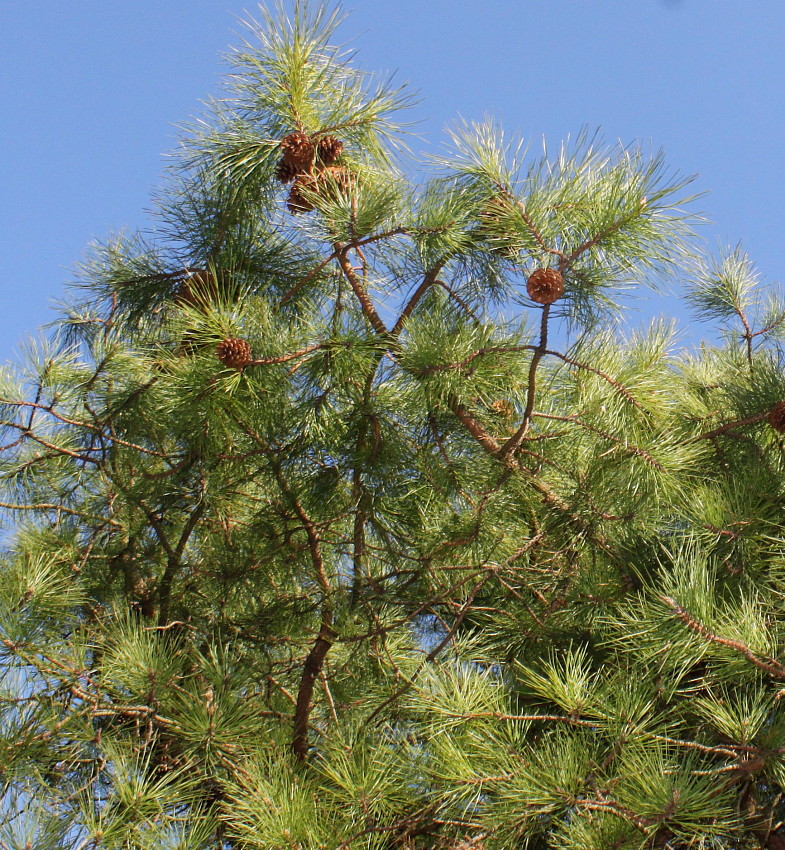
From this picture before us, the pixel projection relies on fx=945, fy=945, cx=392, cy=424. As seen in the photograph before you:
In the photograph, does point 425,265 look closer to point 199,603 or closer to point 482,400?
point 482,400

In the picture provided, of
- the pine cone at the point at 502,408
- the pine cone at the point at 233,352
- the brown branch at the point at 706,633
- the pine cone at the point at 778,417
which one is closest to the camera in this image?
the brown branch at the point at 706,633

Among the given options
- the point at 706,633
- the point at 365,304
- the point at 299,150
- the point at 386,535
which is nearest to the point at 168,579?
the point at 386,535

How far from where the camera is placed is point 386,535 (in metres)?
1.16

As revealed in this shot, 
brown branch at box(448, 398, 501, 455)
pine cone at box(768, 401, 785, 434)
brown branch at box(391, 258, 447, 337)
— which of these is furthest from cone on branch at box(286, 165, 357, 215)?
pine cone at box(768, 401, 785, 434)

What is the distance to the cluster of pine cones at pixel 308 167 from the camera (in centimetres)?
105

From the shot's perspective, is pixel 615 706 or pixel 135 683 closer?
pixel 615 706

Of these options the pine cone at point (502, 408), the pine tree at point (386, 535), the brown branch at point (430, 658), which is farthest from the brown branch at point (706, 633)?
the pine cone at point (502, 408)

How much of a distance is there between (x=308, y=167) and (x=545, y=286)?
0.37 m

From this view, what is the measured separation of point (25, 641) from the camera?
1001 millimetres

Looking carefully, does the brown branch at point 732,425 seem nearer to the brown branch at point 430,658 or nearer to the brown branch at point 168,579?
the brown branch at point 430,658

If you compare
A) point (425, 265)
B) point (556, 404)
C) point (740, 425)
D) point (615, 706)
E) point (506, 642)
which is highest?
point (425, 265)

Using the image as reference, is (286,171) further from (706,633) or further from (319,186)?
(706,633)

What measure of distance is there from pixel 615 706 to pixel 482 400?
0.36m

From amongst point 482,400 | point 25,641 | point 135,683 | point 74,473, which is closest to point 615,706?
point 482,400
